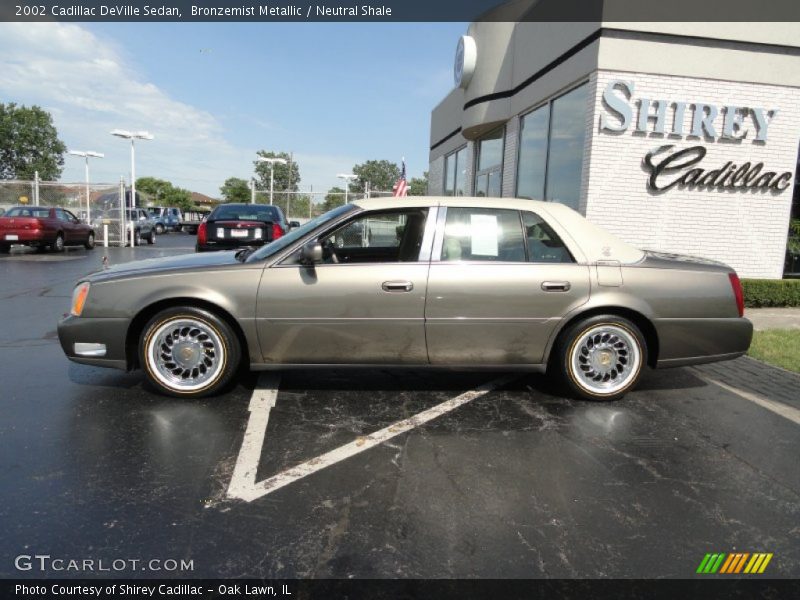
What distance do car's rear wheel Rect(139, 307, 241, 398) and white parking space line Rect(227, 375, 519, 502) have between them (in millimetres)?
367

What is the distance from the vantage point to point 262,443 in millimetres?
3430

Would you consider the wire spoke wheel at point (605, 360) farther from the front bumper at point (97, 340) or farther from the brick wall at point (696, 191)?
the brick wall at point (696, 191)

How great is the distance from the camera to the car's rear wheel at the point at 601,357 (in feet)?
14.1

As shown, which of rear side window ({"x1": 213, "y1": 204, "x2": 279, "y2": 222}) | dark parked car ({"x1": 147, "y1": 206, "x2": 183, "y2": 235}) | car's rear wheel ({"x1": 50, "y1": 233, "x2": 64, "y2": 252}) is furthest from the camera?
dark parked car ({"x1": 147, "y1": 206, "x2": 183, "y2": 235})

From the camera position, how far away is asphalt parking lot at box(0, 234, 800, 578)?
2.34m


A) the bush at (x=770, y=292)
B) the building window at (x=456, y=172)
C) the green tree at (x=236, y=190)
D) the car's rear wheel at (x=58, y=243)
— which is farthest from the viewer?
the green tree at (x=236, y=190)

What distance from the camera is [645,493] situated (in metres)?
2.93

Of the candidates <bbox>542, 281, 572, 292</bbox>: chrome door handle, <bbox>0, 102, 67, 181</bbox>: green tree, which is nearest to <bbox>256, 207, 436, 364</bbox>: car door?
<bbox>542, 281, 572, 292</bbox>: chrome door handle

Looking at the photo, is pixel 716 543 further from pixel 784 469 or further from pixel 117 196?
pixel 117 196

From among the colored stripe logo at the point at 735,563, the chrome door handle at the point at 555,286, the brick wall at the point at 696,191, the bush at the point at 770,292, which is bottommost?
the colored stripe logo at the point at 735,563

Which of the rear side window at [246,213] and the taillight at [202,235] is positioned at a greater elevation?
the rear side window at [246,213]

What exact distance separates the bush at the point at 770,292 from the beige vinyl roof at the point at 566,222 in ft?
18.6

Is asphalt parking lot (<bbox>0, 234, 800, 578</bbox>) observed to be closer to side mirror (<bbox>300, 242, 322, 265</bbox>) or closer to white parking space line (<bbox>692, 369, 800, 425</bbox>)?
white parking space line (<bbox>692, 369, 800, 425</bbox>)

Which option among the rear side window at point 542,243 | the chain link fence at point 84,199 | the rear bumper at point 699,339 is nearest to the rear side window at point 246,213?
the rear side window at point 542,243
